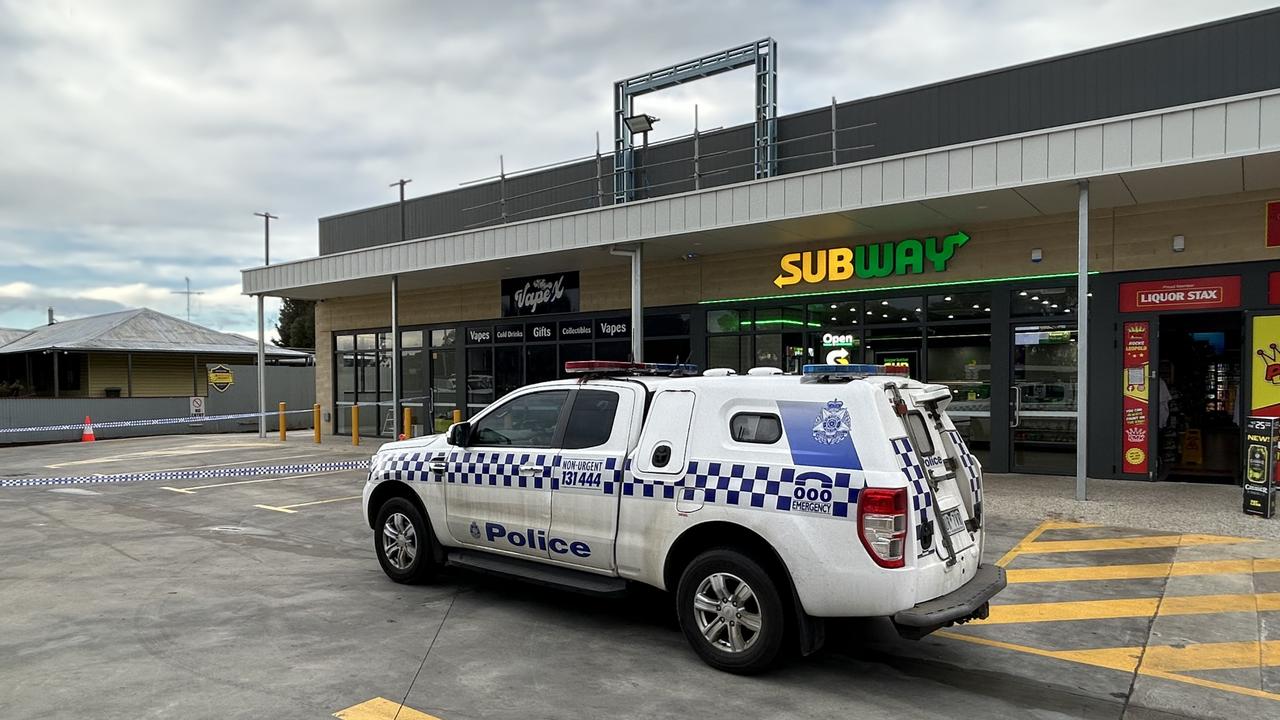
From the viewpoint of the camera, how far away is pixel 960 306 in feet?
42.5

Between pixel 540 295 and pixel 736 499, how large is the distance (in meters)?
14.3

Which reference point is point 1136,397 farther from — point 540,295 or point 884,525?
point 540,295

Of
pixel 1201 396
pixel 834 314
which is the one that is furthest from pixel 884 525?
pixel 1201 396

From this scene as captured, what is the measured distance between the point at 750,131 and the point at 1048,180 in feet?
21.7

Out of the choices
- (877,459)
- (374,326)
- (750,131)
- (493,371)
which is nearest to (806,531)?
(877,459)

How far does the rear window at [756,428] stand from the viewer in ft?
15.7

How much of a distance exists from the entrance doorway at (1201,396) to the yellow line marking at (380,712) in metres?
12.3

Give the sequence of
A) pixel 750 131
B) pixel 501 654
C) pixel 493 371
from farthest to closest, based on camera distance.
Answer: pixel 493 371
pixel 750 131
pixel 501 654

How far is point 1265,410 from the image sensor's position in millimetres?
10625

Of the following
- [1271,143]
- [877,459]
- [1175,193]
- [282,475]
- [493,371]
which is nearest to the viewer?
[877,459]

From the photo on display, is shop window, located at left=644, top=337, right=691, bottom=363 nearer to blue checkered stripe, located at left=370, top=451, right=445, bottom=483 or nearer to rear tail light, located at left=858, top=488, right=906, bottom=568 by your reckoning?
blue checkered stripe, located at left=370, top=451, right=445, bottom=483

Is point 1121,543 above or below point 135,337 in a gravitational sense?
below

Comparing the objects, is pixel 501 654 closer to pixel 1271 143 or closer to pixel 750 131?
pixel 1271 143

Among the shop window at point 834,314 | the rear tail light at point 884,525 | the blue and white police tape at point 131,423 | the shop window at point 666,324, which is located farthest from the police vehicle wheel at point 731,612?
the blue and white police tape at point 131,423
